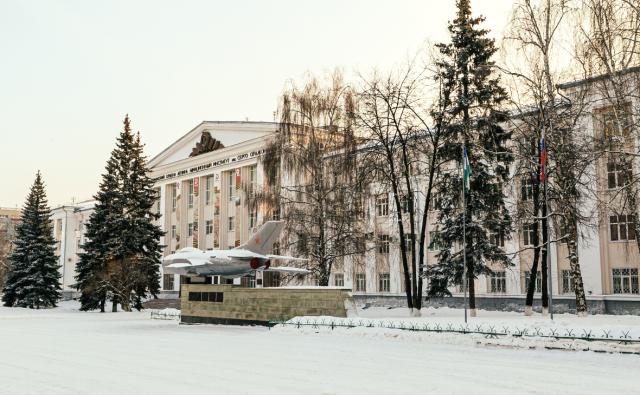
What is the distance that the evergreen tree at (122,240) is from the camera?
4194 cm

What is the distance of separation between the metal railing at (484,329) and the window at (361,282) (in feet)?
64.5

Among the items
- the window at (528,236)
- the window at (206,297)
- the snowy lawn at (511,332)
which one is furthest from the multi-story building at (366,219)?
the snowy lawn at (511,332)

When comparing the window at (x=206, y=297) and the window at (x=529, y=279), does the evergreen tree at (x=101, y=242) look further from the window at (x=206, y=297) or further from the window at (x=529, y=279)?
the window at (x=529, y=279)

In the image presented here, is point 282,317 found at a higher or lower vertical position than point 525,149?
lower

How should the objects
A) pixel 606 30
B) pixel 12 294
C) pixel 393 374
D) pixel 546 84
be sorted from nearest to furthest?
1. pixel 393 374
2. pixel 606 30
3. pixel 546 84
4. pixel 12 294

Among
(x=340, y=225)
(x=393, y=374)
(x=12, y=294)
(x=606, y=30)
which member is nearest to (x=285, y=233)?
(x=340, y=225)

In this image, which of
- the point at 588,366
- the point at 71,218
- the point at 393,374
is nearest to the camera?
the point at 393,374

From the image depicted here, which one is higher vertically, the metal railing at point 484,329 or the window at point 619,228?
the window at point 619,228

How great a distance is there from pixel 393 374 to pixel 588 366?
4.25m

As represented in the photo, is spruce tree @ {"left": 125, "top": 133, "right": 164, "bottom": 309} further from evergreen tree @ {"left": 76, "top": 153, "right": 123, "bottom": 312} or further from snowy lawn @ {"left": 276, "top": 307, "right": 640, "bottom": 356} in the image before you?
snowy lawn @ {"left": 276, "top": 307, "right": 640, "bottom": 356}

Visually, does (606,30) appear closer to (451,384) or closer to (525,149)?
(525,149)

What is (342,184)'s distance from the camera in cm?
3056

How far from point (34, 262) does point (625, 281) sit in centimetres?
4113

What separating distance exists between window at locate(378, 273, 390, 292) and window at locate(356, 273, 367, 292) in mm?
1332
